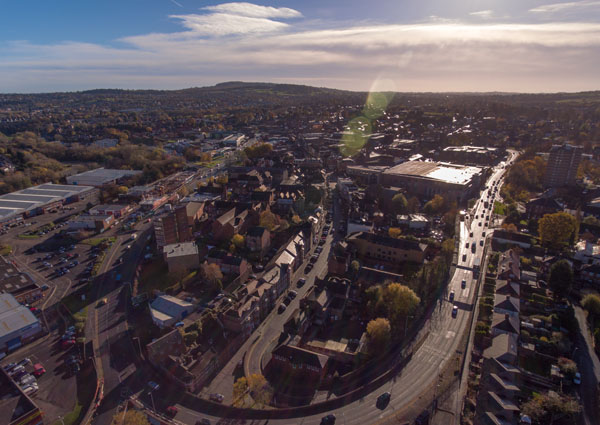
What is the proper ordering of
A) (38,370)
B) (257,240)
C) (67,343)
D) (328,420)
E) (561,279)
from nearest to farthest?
(328,420) < (38,370) < (67,343) < (561,279) < (257,240)

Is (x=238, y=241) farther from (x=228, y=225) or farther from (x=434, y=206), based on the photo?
(x=434, y=206)

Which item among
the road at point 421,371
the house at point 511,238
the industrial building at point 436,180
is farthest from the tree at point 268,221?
the industrial building at point 436,180

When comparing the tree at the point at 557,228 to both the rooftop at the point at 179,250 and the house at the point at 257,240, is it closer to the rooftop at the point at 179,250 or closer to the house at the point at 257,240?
the house at the point at 257,240

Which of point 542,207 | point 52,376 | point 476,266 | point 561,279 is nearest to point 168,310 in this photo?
point 52,376

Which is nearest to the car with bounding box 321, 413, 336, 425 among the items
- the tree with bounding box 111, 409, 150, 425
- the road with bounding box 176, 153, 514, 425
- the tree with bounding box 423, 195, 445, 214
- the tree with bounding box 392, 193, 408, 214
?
the road with bounding box 176, 153, 514, 425

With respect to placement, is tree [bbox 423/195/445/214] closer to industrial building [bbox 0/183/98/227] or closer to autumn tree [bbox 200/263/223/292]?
autumn tree [bbox 200/263/223/292]
